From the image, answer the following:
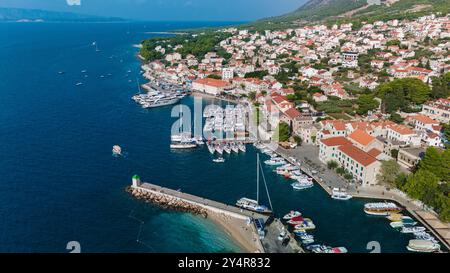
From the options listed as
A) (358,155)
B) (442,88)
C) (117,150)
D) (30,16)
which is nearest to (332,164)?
(358,155)

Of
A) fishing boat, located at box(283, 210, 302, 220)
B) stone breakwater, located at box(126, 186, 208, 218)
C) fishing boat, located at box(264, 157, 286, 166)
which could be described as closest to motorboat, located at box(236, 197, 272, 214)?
fishing boat, located at box(283, 210, 302, 220)

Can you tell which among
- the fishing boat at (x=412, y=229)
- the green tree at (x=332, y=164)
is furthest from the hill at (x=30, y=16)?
the fishing boat at (x=412, y=229)

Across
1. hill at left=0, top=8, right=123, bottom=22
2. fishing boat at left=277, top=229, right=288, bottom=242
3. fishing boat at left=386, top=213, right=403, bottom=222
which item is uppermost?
hill at left=0, top=8, right=123, bottom=22

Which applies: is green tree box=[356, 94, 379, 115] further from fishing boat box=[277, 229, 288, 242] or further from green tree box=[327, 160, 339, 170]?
fishing boat box=[277, 229, 288, 242]

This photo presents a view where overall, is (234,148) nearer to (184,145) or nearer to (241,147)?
(241,147)

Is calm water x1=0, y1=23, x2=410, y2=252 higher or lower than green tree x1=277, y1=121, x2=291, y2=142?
lower

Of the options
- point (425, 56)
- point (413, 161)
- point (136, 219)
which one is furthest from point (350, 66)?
point (136, 219)

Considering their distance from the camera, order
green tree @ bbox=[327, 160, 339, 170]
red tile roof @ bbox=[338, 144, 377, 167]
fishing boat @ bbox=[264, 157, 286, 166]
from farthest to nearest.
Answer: fishing boat @ bbox=[264, 157, 286, 166] < green tree @ bbox=[327, 160, 339, 170] < red tile roof @ bbox=[338, 144, 377, 167]
